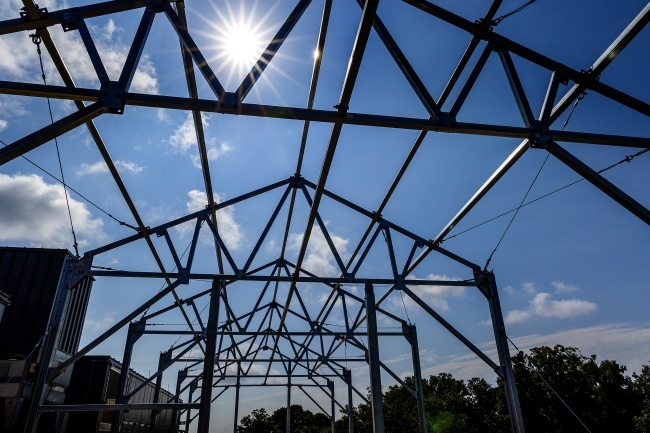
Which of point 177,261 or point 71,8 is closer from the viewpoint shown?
point 71,8

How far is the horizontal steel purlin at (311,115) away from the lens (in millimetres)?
5086

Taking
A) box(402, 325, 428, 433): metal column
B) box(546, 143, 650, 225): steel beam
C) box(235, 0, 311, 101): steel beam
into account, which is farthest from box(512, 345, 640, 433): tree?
box(235, 0, 311, 101): steel beam

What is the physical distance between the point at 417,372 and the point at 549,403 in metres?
40.2

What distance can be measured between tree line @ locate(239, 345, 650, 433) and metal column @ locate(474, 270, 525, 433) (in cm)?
3194

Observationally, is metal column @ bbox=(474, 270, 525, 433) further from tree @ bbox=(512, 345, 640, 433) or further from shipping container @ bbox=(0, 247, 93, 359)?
tree @ bbox=(512, 345, 640, 433)

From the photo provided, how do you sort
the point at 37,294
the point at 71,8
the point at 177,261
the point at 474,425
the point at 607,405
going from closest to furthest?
1. the point at 71,8
2. the point at 177,261
3. the point at 37,294
4. the point at 607,405
5. the point at 474,425

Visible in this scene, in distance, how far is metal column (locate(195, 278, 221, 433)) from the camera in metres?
8.52

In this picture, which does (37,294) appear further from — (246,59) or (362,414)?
(362,414)

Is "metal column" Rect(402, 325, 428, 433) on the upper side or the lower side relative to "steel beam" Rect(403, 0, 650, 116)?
lower

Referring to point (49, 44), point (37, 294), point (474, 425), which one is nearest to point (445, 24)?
point (49, 44)

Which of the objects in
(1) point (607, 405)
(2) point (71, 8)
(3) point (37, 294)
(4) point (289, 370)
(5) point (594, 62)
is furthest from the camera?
(1) point (607, 405)

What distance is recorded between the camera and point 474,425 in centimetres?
5225

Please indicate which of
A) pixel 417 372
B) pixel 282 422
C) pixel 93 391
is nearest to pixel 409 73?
pixel 417 372

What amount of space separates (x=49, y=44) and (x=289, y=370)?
24.6 metres
